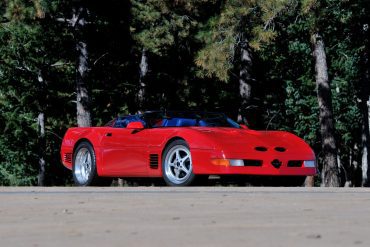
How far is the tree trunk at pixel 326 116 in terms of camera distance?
27.7 meters

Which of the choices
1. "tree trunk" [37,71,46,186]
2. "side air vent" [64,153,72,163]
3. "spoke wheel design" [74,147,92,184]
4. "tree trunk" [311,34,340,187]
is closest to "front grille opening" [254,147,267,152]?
"spoke wheel design" [74,147,92,184]

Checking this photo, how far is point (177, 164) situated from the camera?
1499cm

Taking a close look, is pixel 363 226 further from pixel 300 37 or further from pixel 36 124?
pixel 36 124

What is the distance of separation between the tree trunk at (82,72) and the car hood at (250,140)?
17509mm

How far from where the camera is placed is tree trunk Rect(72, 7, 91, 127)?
3288 centimetres

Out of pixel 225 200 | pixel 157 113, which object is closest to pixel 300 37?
pixel 157 113

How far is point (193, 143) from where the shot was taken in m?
14.7

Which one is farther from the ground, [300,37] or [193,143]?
[300,37]

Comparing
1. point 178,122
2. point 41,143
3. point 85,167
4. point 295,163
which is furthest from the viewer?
point 41,143

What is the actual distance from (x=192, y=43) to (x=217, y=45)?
850cm

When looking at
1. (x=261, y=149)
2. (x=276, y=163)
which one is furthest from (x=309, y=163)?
(x=261, y=149)

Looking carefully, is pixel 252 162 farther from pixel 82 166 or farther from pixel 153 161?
pixel 82 166

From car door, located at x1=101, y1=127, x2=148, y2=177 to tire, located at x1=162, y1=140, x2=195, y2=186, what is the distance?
0.62 m

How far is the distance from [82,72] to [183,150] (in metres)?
19.5
